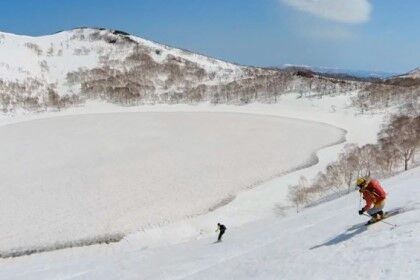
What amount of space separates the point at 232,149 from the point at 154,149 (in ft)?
39.8

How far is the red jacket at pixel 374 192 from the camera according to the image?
23.2m

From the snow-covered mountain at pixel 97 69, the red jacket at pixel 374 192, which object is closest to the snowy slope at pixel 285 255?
the red jacket at pixel 374 192

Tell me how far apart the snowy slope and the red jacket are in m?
Answer: 1.37

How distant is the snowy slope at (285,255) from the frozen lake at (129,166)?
7284mm

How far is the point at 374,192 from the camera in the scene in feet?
76.3

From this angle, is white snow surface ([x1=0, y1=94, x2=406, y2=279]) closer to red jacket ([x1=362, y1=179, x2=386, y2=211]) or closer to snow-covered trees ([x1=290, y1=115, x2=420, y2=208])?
red jacket ([x1=362, y1=179, x2=386, y2=211])

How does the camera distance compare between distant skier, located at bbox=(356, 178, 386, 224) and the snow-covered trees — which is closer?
distant skier, located at bbox=(356, 178, 386, 224)

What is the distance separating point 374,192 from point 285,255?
5.14 metres

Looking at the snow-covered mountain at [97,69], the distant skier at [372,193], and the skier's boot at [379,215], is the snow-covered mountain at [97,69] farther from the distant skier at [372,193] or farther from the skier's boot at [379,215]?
the distant skier at [372,193]

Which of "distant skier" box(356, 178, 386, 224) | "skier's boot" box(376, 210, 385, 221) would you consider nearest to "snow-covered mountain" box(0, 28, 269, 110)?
"skier's boot" box(376, 210, 385, 221)

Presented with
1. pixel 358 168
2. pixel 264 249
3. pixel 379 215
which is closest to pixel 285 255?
pixel 264 249

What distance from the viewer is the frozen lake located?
4912cm

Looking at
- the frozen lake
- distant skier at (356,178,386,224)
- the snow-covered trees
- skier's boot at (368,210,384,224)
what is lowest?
the frozen lake

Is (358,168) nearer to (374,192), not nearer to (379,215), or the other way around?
(379,215)
